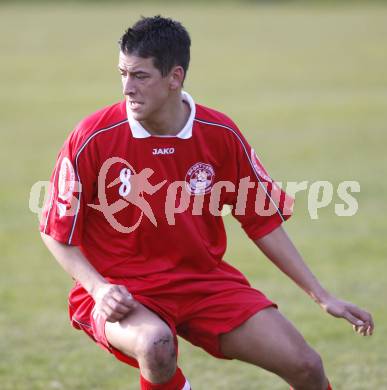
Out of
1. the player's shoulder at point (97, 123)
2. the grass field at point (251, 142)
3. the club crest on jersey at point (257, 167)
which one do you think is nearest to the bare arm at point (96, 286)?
the player's shoulder at point (97, 123)

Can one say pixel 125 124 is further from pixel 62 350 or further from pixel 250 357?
pixel 62 350

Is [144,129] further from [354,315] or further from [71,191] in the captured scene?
[354,315]

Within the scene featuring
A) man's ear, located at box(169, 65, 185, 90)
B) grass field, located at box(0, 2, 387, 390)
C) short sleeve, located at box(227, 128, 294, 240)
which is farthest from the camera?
grass field, located at box(0, 2, 387, 390)

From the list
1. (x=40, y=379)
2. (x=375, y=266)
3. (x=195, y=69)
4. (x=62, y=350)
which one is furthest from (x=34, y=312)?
(x=195, y=69)

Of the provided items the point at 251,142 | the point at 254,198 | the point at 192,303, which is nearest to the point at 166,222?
the point at 192,303

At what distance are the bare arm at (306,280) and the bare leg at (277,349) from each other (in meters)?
0.24

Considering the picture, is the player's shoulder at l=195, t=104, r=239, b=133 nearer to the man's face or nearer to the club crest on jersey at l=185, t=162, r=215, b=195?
the club crest on jersey at l=185, t=162, r=215, b=195

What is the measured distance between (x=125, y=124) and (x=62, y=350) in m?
3.04

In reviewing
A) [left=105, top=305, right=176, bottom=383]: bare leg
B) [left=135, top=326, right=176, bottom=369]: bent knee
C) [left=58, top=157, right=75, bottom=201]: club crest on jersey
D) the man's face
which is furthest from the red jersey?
[left=135, top=326, right=176, bottom=369]: bent knee

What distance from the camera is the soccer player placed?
4723 mm

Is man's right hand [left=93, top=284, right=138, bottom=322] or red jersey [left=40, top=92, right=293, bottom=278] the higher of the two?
red jersey [left=40, top=92, right=293, bottom=278]

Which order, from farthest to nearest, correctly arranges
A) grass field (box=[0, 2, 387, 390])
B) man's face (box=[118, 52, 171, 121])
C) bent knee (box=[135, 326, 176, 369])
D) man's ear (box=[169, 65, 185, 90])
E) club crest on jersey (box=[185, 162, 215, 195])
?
grass field (box=[0, 2, 387, 390]) < club crest on jersey (box=[185, 162, 215, 195]) < man's ear (box=[169, 65, 185, 90]) < man's face (box=[118, 52, 171, 121]) < bent knee (box=[135, 326, 176, 369])

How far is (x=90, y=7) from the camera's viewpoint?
53.9 meters

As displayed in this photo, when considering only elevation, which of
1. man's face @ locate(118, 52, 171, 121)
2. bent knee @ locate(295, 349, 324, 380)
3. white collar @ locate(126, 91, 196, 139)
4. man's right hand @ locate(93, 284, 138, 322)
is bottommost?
bent knee @ locate(295, 349, 324, 380)
